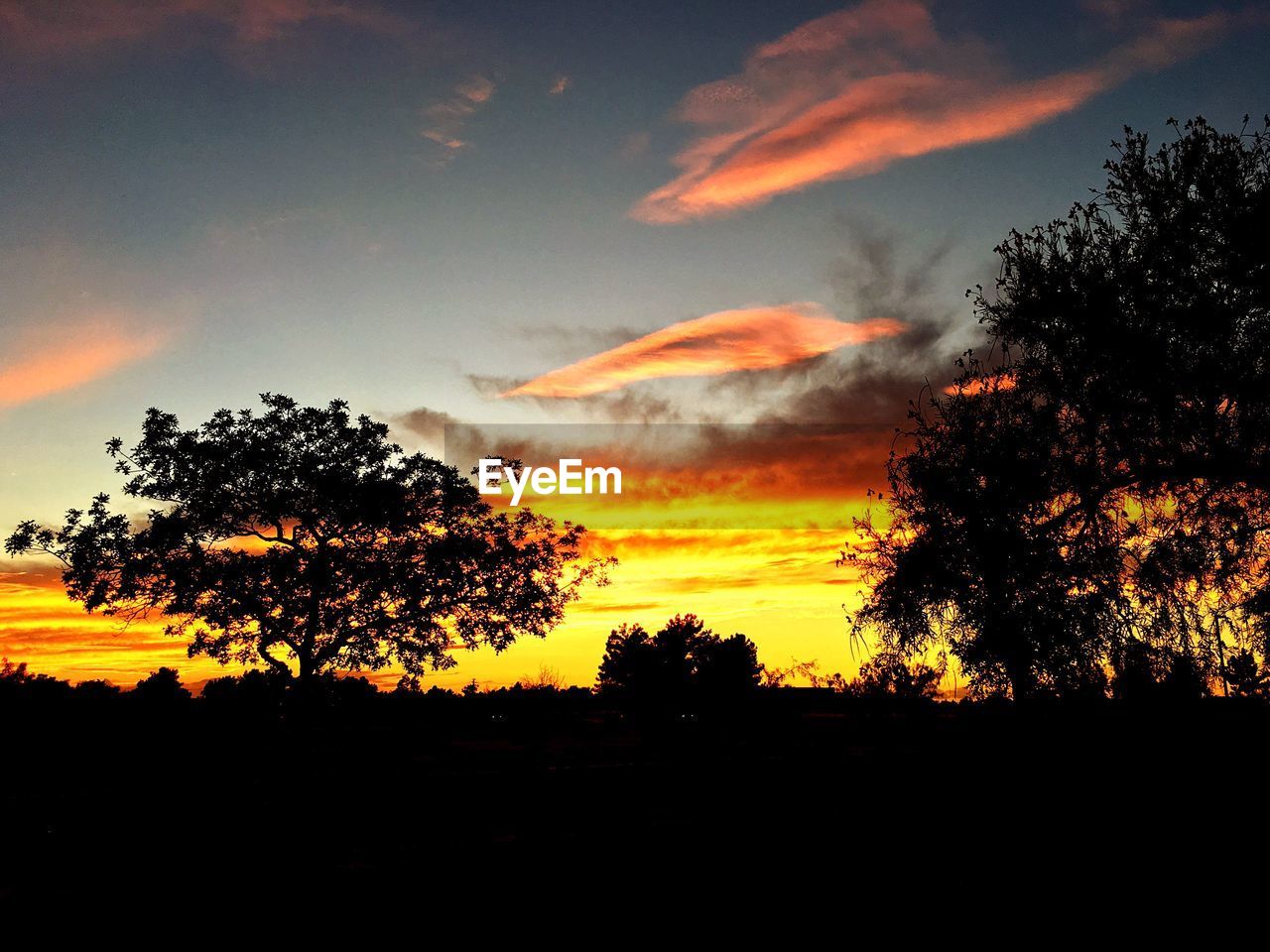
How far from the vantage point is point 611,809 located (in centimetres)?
807

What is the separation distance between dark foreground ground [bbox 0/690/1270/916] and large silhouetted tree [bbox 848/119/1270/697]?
6.05ft

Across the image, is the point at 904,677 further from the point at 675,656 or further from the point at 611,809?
the point at 675,656

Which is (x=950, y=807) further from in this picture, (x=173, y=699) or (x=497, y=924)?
(x=173, y=699)

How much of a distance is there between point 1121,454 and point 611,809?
11766mm

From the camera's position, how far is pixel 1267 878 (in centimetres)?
646

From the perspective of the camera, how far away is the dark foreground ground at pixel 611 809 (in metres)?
5.87

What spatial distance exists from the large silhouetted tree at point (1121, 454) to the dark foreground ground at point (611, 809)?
184cm

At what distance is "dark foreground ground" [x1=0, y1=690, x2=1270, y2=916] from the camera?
587 centimetres

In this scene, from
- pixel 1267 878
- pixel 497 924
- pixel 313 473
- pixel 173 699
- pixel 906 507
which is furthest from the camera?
pixel 313 473

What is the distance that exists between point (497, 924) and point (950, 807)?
5283 millimetres

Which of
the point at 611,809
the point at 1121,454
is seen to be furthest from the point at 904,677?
the point at 611,809

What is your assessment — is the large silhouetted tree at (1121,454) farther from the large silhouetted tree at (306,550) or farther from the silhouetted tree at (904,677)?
the large silhouetted tree at (306,550)

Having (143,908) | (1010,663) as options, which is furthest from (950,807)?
(1010,663)

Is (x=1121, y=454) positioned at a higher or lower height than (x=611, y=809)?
higher
